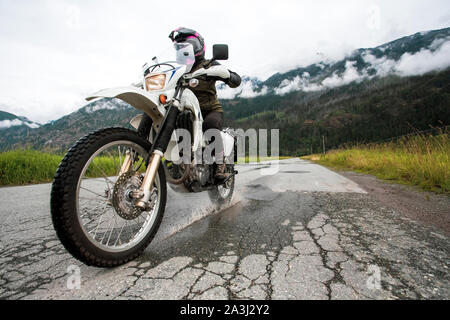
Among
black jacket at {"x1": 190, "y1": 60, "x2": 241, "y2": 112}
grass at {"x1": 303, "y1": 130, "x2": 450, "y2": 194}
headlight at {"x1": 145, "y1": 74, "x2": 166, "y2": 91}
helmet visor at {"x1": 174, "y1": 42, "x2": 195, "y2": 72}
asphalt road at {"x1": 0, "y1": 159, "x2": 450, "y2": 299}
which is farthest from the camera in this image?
grass at {"x1": 303, "y1": 130, "x2": 450, "y2": 194}

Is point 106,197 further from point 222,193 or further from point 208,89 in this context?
point 222,193

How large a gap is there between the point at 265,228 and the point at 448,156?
17.4 feet

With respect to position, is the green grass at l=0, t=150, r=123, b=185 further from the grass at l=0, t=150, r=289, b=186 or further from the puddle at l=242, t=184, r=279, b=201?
the puddle at l=242, t=184, r=279, b=201

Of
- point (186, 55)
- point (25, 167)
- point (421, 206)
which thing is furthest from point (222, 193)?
point (25, 167)

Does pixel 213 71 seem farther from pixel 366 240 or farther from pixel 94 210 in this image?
pixel 94 210

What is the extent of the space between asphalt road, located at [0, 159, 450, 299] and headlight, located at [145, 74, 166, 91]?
4.69 ft

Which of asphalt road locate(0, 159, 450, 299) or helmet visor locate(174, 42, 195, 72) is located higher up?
helmet visor locate(174, 42, 195, 72)

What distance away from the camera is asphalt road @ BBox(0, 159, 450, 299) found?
4.16ft

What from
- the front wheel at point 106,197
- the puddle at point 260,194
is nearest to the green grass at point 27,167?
the puddle at point 260,194

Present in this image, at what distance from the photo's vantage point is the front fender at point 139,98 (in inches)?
67.6

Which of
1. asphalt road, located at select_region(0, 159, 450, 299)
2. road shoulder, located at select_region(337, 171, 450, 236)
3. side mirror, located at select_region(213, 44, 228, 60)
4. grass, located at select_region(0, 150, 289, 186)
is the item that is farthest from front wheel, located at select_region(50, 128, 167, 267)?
grass, located at select_region(0, 150, 289, 186)

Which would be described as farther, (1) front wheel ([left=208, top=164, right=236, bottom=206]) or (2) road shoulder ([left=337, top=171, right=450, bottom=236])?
(1) front wheel ([left=208, top=164, right=236, bottom=206])

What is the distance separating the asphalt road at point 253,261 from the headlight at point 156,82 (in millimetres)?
1429
